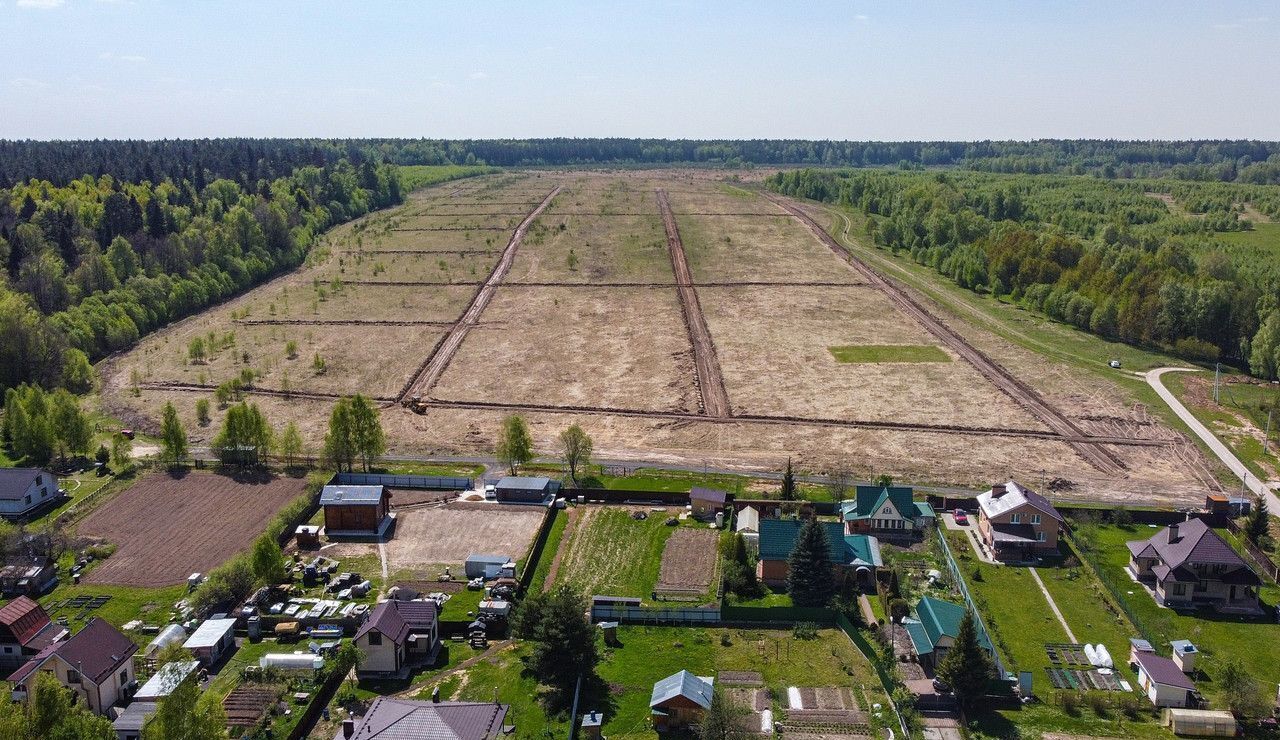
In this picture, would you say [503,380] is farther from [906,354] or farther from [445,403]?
[906,354]

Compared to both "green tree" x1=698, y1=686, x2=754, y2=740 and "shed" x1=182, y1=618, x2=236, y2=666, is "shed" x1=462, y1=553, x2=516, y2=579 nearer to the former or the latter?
"shed" x1=182, y1=618, x2=236, y2=666

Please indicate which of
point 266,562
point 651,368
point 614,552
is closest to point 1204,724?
point 614,552

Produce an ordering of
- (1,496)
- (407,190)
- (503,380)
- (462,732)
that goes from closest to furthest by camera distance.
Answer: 1. (462,732)
2. (1,496)
3. (503,380)
4. (407,190)

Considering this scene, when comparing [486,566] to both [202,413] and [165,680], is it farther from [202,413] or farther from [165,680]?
[202,413]

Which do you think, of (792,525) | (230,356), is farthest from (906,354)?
(230,356)

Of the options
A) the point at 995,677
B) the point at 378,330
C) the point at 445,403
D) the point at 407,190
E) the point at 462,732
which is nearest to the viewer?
the point at 462,732

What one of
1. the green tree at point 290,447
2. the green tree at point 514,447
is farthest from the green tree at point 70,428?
the green tree at point 514,447

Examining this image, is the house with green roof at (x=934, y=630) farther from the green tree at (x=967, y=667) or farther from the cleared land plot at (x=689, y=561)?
the cleared land plot at (x=689, y=561)
